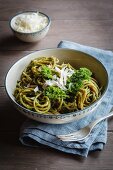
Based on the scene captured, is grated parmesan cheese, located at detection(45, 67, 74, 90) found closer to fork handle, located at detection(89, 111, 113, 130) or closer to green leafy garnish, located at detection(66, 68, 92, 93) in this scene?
green leafy garnish, located at detection(66, 68, 92, 93)

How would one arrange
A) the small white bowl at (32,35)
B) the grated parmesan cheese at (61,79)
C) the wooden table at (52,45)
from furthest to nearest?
the small white bowl at (32,35) < the grated parmesan cheese at (61,79) < the wooden table at (52,45)

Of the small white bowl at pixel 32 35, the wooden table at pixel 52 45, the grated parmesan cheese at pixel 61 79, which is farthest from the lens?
the small white bowl at pixel 32 35

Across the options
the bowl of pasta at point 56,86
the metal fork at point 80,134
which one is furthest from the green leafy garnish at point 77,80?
the metal fork at point 80,134

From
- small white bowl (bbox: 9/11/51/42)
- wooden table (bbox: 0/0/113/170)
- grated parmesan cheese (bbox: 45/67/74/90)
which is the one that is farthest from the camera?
small white bowl (bbox: 9/11/51/42)

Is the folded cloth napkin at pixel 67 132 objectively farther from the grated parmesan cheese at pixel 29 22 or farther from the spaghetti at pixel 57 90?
the grated parmesan cheese at pixel 29 22

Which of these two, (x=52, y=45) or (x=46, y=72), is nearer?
(x=46, y=72)

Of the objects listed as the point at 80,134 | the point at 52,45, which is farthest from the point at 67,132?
the point at 52,45

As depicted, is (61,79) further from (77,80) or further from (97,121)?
(97,121)

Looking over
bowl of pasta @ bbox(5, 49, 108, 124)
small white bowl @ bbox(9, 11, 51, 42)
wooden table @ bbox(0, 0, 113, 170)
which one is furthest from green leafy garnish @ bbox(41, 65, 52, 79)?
small white bowl @ bbox(9, 11, 51, 42)
